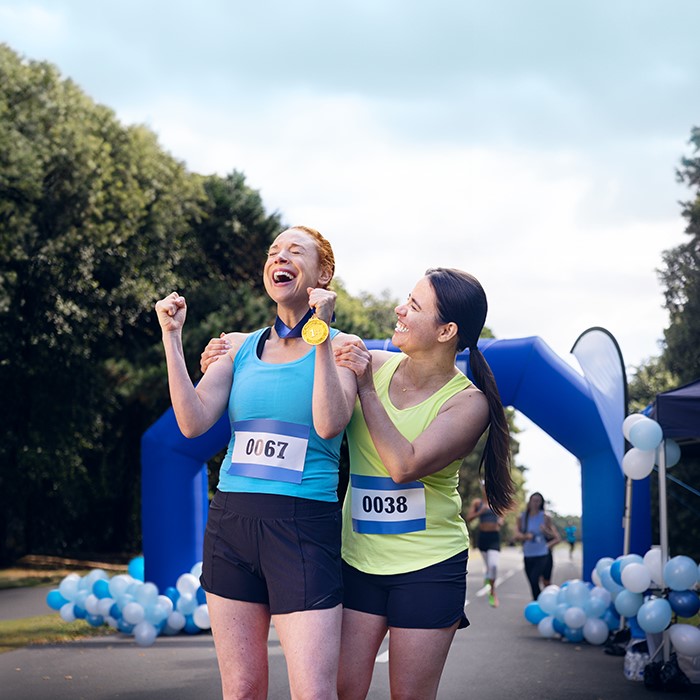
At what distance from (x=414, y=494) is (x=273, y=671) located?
20.1ft

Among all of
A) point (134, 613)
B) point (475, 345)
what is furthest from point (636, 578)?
point (475, 345)

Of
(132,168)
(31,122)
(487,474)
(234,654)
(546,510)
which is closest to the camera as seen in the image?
(234,654)

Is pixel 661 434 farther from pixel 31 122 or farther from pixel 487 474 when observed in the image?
pixel 31 122

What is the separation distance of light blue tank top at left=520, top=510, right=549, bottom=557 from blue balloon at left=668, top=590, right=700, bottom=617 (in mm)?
5281

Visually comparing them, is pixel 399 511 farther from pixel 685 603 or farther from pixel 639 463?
pixel 639 463

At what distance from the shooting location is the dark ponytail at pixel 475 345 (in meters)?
3.40

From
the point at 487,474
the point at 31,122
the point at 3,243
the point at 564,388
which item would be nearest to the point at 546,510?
the point at 564,388

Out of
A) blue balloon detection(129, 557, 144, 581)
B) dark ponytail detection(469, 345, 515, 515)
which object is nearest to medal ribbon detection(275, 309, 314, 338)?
dark ponytail detection(469, 345, 515, 515)

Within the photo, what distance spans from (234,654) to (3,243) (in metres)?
19.6

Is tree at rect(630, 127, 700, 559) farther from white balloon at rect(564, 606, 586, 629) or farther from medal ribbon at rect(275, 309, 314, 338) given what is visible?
medal ribbon at rect(275, 309, 314, 338)

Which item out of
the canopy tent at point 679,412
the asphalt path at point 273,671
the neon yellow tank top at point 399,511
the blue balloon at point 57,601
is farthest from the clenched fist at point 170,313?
the blue balloon at point 57,601

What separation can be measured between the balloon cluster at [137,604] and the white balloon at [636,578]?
4.33m

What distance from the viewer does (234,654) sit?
2.98 m

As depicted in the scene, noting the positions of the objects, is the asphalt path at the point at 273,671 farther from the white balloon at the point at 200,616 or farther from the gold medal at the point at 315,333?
the gold medal at the point at 315,333
